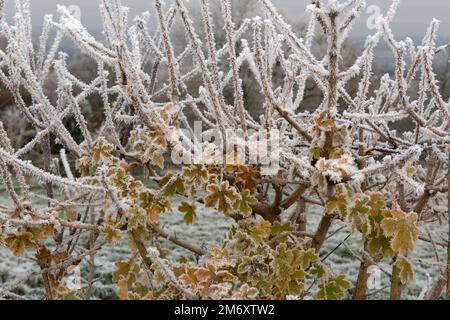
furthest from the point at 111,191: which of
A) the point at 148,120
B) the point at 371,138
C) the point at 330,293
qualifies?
the point at 371,138

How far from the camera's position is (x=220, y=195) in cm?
135

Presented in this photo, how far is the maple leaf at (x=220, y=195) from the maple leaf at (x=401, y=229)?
370 millimetres

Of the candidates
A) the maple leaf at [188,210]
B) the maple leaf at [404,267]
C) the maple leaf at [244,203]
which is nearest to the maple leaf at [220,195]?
the maple leaf at [244,203]

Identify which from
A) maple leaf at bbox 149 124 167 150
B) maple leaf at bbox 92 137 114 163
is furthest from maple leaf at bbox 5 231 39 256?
maple leaf at bbox 149 124 167 150

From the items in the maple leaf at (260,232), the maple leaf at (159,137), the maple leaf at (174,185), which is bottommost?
the maple leaf at (260,232)

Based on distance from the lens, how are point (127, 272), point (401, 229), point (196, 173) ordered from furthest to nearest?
1. point (127, 272)
2. point (196, 173)
3. point (401, 229)

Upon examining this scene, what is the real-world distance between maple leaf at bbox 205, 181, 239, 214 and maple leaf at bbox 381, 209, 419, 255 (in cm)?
37

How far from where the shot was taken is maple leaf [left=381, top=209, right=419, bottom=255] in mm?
1206

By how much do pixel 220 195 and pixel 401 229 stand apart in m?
→ 0.44

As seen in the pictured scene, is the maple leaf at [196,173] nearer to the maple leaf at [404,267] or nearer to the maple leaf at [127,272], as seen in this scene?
the maple leaf at [127,272]

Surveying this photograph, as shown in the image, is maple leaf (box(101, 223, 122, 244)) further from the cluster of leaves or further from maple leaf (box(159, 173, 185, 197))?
the cluster of leaves

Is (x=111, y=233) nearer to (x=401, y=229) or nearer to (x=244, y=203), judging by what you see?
(x=244, y=203)

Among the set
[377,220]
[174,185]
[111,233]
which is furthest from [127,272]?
[377,220]

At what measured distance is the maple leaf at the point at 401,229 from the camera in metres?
1.21
